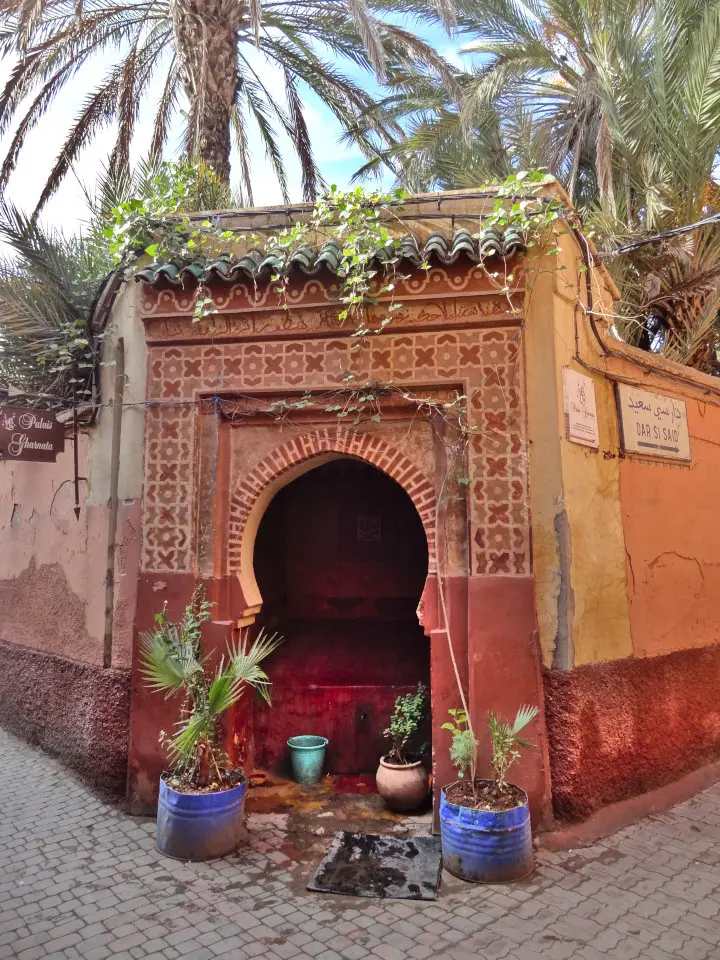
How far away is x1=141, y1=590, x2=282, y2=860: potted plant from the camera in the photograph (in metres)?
4.85

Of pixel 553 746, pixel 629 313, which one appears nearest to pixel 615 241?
Result: pixel 629 313

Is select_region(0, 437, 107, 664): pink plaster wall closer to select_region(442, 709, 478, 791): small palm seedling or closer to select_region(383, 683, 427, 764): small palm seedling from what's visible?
select_region(383, 683, 427, 764): small palm seedling

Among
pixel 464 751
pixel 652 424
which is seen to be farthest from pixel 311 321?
pixel 464 751

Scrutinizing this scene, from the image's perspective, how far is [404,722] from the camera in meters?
5.73

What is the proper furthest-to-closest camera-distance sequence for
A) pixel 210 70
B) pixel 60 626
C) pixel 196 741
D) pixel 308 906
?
1. pixel 210 70
2. pixel 60 626
3. pixel 196 741
4. pixel 308 906

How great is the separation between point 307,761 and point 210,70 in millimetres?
8438

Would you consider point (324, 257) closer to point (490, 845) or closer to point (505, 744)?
point (505, 744)

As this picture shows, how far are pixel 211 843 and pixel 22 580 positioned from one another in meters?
3.93

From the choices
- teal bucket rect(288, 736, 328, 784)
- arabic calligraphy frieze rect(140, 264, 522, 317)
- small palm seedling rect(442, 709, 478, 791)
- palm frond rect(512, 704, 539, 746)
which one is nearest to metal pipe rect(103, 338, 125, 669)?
arabic calligraphy frieze rect(140, 264, 522, 317)

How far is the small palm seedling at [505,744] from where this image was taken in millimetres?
4809

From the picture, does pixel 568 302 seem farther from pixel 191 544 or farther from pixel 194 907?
pixel 194 907

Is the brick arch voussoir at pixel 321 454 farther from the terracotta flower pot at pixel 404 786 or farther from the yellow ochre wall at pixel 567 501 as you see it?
the terracotta flower pot at pixel 404 786

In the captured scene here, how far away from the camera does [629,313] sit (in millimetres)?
9008

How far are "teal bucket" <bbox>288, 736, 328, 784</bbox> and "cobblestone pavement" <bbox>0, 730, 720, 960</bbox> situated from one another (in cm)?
92
